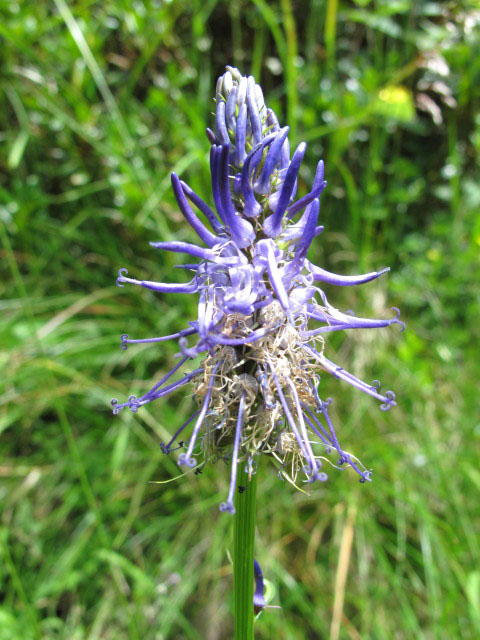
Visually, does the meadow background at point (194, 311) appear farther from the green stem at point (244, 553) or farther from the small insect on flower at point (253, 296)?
the small insect on flower at point (253, 296)

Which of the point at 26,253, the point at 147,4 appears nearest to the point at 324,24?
the point at 147,4

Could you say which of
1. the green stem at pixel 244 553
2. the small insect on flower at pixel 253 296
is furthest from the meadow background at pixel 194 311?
the small insect on flower at pixel 253 296

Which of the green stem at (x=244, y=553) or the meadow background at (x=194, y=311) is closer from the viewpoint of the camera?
the green stem at (x=244, y=553)

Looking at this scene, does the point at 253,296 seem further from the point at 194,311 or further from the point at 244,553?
the point at 194,311

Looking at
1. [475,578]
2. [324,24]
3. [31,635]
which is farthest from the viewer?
[324,24]

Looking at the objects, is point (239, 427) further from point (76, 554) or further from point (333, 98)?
point (333, 98)

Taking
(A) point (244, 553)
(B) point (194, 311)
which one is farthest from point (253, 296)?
(B) point (194, 311)
